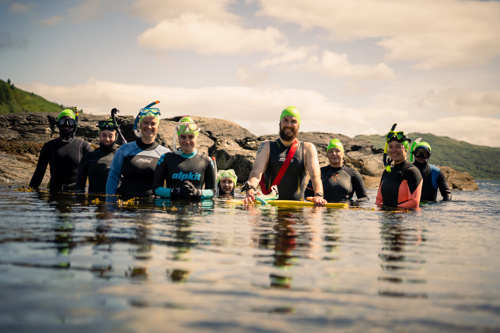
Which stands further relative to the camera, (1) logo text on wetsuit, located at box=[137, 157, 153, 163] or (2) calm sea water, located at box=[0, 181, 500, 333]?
(1) logo text on wetsuit, located at box=[137, 157, 153, 163]

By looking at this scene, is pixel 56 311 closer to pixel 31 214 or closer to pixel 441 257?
pixel 441 257

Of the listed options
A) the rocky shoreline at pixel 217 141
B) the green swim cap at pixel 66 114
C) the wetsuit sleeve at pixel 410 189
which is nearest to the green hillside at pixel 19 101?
the rocky shoreline at pixel 217 141

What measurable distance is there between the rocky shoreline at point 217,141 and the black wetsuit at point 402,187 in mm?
19347

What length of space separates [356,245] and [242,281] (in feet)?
6.12

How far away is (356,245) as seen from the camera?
4410 millimetres

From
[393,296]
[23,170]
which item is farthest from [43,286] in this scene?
[23,170]

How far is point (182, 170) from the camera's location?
8445 millimetres

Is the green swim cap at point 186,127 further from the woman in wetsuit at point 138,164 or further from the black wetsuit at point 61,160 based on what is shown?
the black wetsuit at point 61,160

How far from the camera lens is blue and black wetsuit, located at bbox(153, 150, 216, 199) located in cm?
843

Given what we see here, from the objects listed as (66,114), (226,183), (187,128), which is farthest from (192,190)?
(66,114)

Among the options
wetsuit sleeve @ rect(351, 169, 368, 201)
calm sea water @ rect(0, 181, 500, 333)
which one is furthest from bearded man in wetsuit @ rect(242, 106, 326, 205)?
calm sea water @ rect(0, 181, 500, 333)

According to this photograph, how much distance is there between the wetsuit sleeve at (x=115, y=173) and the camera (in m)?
A: 8.68

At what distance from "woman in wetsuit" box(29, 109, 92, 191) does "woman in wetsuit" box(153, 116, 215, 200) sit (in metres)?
3.01

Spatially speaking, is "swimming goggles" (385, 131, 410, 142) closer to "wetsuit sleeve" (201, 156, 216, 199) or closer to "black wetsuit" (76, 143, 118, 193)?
"wetsuit sleeve" (201, 156, 216, 199)
